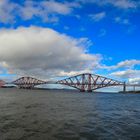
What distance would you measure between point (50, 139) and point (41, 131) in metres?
3.56

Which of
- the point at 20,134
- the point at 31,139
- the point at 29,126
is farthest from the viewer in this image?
the point at 29,126

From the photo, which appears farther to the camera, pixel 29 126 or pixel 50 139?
pixel 29 126

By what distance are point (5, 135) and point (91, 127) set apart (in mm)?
10646

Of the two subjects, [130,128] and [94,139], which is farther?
[130,128]

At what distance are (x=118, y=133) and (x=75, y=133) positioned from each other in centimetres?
465

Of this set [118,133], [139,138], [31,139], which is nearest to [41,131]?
[31,139]

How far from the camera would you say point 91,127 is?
30781 millimetres

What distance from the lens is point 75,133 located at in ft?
87.6

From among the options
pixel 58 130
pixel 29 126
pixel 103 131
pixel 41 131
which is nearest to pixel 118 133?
pixel 103 131

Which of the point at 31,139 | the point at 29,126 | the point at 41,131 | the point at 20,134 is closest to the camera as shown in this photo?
the point at 31,139

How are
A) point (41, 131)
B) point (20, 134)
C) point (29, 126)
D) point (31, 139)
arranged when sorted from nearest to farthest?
point (31, 139)
point (20, 134)
point (41, 131)
point (29, 126)

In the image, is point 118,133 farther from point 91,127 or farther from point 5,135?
point 5,135

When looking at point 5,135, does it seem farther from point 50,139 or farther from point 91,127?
point 91,127

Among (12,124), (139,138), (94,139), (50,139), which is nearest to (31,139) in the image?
(50,139)
